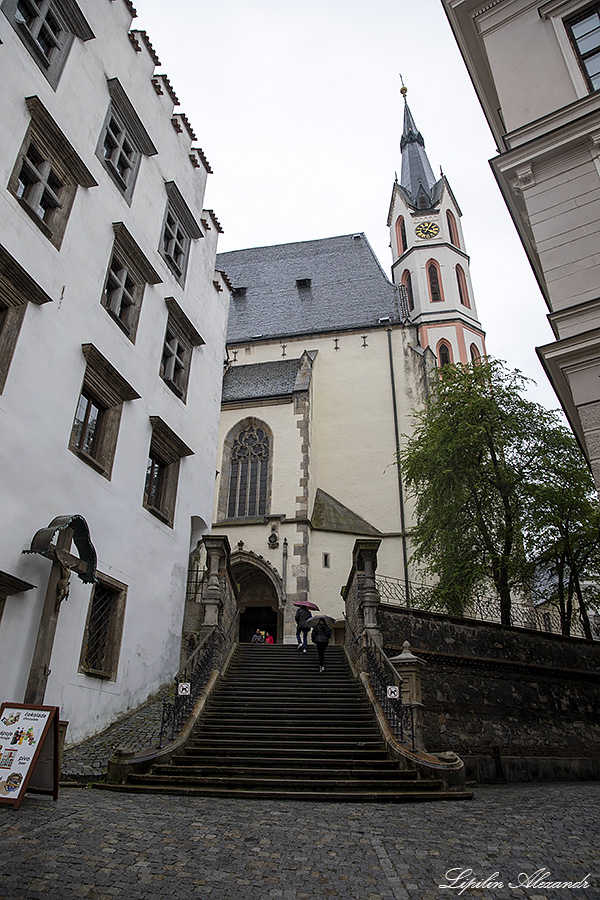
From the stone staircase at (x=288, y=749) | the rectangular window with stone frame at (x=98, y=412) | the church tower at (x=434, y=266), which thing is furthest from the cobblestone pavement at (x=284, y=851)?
the church tower at (x=434, y=266)

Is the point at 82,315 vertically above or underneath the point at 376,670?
above

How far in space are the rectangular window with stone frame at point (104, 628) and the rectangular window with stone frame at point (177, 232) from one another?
819 cm

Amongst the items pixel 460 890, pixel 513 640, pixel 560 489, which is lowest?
pixel 460 890

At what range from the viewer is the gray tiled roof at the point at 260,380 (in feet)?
84.0

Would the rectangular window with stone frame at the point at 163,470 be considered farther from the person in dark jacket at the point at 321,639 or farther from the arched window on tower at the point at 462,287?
the arched window on tower at the point at 462,287

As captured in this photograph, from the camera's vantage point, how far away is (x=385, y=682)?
10.3 meters

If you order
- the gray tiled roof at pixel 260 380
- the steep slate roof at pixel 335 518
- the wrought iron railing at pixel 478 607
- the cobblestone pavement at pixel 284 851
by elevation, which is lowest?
the cobblestone pavement at pixel 284 851

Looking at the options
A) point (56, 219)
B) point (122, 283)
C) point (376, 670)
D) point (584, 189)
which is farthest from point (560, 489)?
point (56, 219)

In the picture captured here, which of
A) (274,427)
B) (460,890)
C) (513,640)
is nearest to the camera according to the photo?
(460,890)

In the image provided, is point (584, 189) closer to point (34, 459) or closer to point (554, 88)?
point (554, 88)

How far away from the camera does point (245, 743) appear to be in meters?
9.23

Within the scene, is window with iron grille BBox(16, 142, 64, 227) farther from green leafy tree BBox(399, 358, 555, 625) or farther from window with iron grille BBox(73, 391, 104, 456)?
green leafy tree BBox(399, 358, 555, 625)

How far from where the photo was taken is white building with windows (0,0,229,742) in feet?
29.9

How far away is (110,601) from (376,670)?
4.92 m
